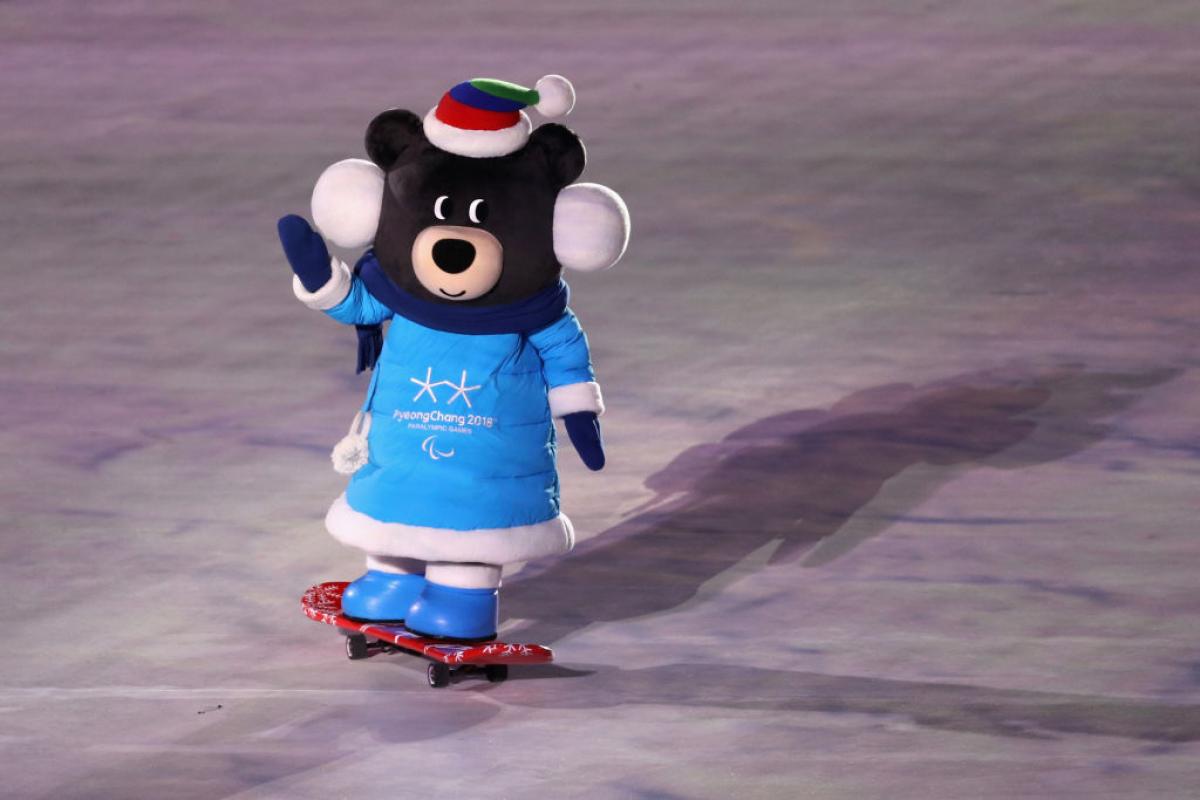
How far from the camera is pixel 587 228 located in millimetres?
4316

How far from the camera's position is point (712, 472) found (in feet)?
17.8

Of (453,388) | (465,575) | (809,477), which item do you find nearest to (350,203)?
(453,388)

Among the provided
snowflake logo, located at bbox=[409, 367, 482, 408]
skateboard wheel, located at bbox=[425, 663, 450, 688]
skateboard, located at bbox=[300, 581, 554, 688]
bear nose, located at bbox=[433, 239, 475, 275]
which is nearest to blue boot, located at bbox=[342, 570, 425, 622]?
skateboard, located at bbox=[300, 581, 554, 688]

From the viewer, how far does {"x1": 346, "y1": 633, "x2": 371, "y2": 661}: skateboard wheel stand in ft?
14.5

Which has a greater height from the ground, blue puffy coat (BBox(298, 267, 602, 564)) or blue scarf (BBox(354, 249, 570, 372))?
blue scarf (BBox(354, 249, 570, 372))

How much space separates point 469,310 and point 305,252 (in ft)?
0.95

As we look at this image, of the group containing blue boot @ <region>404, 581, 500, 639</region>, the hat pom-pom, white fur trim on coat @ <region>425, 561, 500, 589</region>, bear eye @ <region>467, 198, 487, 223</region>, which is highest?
the hat pom-pom

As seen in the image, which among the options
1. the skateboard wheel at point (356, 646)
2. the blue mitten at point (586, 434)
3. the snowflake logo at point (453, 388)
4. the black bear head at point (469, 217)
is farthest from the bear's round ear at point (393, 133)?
the skateboard wheel at point (356, 646)

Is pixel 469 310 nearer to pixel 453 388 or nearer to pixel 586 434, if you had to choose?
pixel 453 388

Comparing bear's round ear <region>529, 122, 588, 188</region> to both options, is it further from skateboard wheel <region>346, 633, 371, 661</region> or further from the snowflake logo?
skateboard wheel <region>346, 633, 371, 661</region>

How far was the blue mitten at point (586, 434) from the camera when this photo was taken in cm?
441

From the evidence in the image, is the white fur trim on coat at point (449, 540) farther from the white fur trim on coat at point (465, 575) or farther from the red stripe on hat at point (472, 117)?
the red stripe on hat at point (472, 117)

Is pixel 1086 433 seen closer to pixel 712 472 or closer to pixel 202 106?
pixel 712 472

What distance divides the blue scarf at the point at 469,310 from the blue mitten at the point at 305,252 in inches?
3.6
